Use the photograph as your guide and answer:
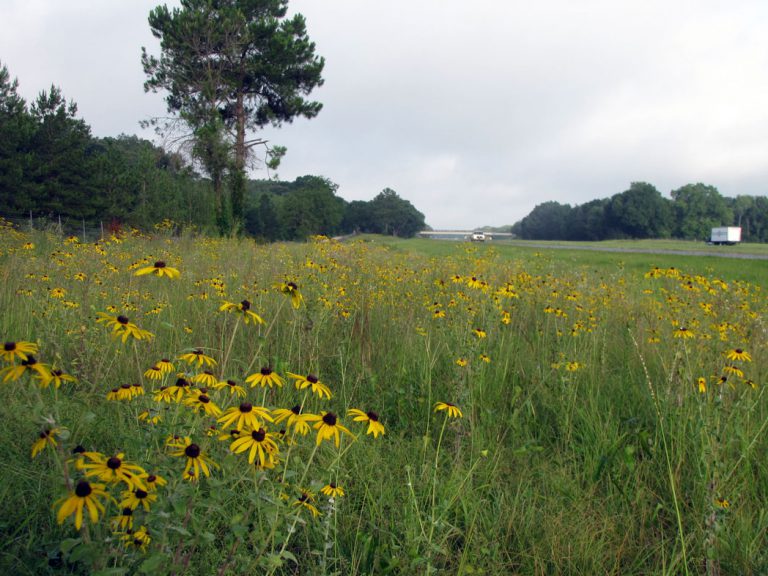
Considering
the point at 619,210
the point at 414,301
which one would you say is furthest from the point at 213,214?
the point at 619,210

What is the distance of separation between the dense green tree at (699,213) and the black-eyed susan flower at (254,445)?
271 feet

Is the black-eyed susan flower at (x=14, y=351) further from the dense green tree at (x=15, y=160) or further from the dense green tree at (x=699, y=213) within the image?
the dense green tree at (x=699, y=213)

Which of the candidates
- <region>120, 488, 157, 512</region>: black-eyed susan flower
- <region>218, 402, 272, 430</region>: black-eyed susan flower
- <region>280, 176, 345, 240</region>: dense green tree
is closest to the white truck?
<region>280, 176, 345, 240</region>: dense green tree

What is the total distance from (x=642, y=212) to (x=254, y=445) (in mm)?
76974

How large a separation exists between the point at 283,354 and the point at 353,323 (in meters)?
0.69

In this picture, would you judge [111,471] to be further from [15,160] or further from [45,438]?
[15,160]

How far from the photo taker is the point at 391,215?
9388 centimetres

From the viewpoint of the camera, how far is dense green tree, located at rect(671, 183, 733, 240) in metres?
72.2

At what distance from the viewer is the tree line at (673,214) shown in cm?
6944

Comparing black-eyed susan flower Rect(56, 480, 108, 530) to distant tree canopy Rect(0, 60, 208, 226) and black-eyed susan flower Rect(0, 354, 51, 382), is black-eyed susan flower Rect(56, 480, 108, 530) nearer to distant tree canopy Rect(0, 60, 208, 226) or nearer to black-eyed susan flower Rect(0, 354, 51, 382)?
black-eyed susan flower Rect(0, 354, 51, 382)

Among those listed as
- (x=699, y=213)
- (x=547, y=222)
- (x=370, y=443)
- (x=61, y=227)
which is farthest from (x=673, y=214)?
(x=370, y=443)

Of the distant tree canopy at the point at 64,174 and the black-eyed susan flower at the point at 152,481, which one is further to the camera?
the distant tree canopy at the point at 64,174

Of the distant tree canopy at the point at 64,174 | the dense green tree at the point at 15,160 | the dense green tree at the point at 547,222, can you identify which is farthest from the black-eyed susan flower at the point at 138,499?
the dense green tree at the point at 547,222

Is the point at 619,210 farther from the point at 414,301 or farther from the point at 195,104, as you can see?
the point at 414,301
